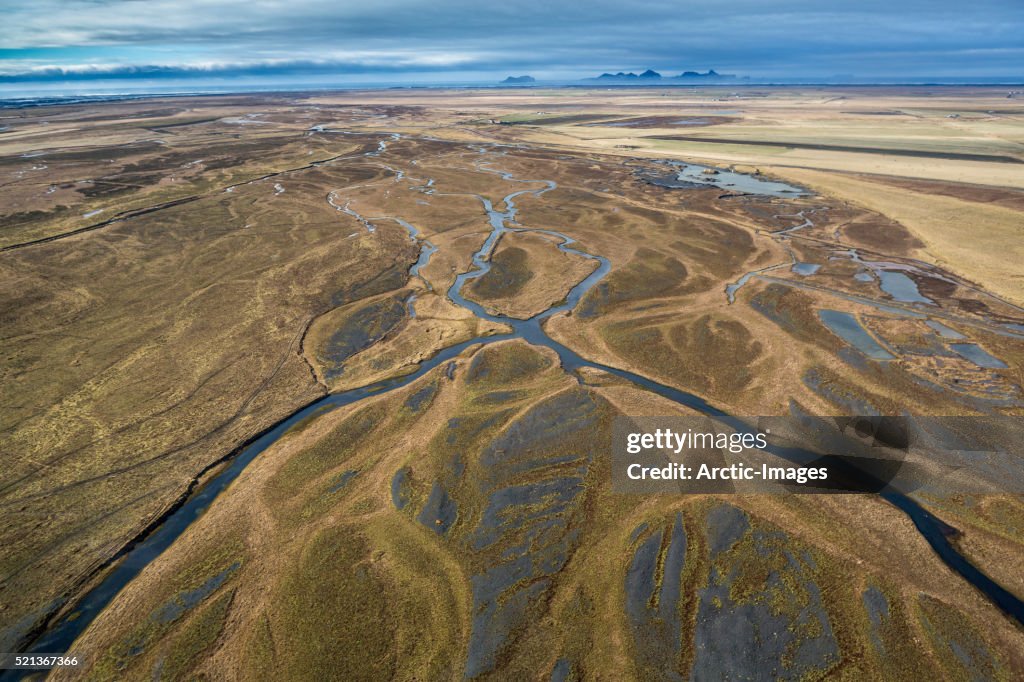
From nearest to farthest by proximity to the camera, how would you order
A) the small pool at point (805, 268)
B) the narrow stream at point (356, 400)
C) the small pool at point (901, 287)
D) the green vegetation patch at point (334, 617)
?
the green vegetation patch at point (334, 617) → the narrow stream at point (356, 400) → the small pool at point (901, 287) → the small pool at point (805, 268)

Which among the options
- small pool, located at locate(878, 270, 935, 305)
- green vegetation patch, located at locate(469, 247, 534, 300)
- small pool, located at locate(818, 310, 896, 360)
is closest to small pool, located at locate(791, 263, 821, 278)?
small pool, located at locate(878, 270, 935, 305)

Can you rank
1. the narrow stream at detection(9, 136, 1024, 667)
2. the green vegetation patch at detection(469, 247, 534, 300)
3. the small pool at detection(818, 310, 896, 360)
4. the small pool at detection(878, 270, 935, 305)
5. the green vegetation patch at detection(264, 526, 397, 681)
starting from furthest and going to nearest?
1. the green vegetation patch at detection(469, 247, 534, 300)
2. the small pool at detection(878, 270, 935, 305)
3. the small pool at detection(818, 310, 896, 360)
4. the narrow stream at detection(9, 136, 1024, 667)
5. the green vegetation patch at detection(264, 526, 397, 681)

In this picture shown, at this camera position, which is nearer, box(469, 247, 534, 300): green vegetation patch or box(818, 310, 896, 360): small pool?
box(818, 310, 896, 360): small pool

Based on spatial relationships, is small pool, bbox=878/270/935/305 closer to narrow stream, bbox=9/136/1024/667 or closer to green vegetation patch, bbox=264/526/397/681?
narrow stream, bbox=9/136/1024/667

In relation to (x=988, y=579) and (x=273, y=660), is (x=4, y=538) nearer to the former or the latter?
(x=273, y=660)

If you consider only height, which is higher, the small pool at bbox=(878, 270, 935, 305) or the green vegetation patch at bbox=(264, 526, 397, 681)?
the small pool at bbox=(878, 270, 935, 305)

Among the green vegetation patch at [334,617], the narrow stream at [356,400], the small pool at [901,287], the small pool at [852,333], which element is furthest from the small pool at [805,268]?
the green vegetation patch at [334,617]

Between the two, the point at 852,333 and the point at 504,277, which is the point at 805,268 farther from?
the point at 504,277

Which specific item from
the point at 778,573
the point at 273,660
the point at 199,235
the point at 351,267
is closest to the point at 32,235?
the point at 199,235

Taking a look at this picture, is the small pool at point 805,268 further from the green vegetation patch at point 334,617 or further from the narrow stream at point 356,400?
the green vegetation patch at point 334,617
